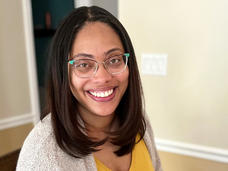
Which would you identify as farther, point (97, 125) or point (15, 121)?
point (15, 121)

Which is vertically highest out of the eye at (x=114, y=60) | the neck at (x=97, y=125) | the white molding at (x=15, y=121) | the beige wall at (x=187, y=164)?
the eye at (x=114, y=60)

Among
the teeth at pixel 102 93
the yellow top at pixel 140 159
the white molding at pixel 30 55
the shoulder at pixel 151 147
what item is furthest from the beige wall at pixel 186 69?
the white molding at pixel 30 55

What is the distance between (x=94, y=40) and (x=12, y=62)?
1633 mm

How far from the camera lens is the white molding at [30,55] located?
6.76ft

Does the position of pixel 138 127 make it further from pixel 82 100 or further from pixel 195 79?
pixel 195 79

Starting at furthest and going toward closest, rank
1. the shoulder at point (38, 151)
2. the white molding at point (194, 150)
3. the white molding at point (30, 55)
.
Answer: the white molding at point (30, 55)
the white molding at point (194, 150)
the shoulder at point (38, 151)

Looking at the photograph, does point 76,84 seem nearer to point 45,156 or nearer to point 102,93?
point 102,93

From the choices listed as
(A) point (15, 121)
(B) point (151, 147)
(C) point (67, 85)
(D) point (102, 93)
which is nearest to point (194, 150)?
(B) point (151, 147)

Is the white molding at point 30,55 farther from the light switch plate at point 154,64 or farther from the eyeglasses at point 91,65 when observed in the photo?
the eyeglasses at point 91,65

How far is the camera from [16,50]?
6.66ft

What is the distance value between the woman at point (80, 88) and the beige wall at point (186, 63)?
440 mm

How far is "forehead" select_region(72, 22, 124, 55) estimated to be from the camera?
26.1 inches

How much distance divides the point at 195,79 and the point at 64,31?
30.3 inches

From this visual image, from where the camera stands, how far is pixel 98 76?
0.69 meters
